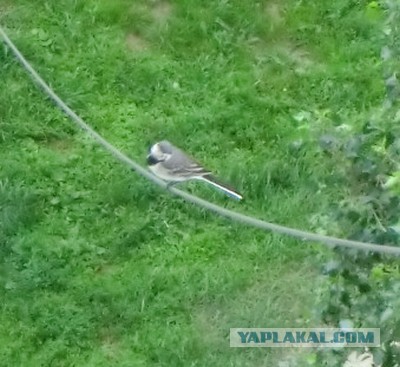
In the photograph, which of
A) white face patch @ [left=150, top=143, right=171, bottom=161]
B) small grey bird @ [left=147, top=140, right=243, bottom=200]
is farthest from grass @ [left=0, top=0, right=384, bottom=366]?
white face patch @ [left=150, top=143, right=171, bottom=161]

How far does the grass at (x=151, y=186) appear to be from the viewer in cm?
455

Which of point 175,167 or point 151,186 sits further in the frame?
point 151,186

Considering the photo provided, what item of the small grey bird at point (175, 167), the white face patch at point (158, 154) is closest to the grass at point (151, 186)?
the small grey bird at point (175, 167)

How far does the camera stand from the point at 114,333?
4555 mm

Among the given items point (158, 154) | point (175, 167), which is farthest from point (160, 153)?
point (175, 167)

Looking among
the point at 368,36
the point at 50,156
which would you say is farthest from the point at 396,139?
the point at 368,36

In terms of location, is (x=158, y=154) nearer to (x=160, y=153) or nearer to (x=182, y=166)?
(x=160, y=153)

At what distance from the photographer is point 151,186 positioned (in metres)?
5.10

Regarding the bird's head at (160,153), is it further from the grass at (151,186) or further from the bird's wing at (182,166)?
the grass at (151,186)

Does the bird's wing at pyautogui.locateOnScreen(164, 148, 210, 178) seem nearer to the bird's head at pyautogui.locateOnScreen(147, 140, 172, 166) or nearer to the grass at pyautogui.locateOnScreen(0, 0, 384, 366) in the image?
the bird's head at pyautogui.locateOnScreen(147, 140, 172, 166)

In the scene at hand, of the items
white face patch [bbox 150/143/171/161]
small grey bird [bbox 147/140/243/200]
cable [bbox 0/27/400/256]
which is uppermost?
white face patch [bbox 150/143/171/161]

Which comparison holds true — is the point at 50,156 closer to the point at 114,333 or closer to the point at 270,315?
the point at 114,333

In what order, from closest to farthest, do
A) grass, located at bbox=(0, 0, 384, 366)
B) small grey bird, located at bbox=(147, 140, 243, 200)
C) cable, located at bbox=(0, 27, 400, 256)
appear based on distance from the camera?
cable, located at bbox=(0, 27, 400, 256) < small grey bird, located at bbox=(147, 140, 243, 200) < grass, located at bbox=(0, 0, 384, 366)

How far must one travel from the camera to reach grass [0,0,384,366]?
4555mm
